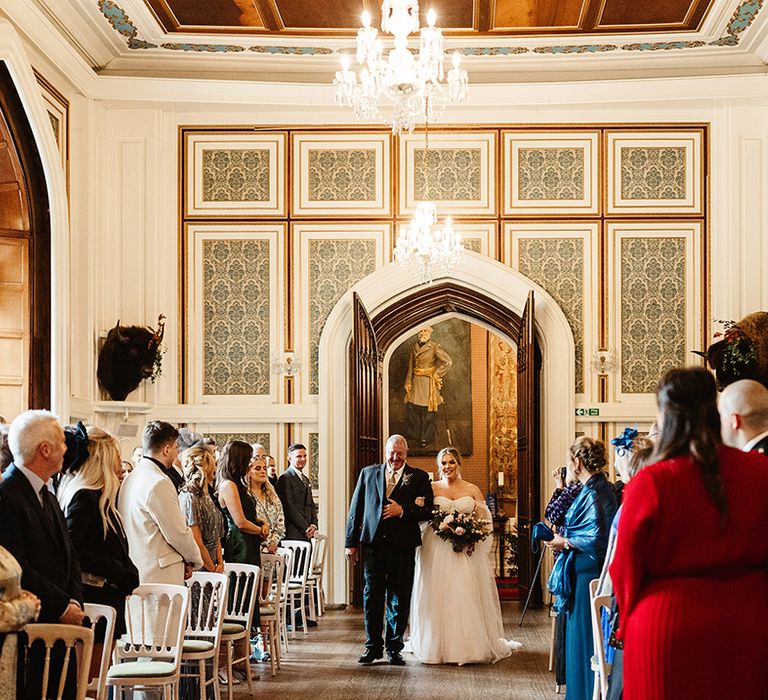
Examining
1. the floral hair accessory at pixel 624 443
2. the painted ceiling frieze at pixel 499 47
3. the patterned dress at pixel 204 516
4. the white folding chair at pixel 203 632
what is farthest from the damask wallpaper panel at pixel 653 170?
the white folding chair at pixel 203 632

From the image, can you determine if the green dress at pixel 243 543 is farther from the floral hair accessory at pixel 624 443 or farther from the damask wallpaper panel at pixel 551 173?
the damask wallpaper panel at pixel 551 173

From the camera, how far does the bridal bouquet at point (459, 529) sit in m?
9.34

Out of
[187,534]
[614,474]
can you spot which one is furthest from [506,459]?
[187,534]

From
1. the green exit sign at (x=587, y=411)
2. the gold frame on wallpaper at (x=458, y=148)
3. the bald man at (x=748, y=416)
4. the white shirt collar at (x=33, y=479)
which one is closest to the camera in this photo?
the bald man at (x=748, y=416)

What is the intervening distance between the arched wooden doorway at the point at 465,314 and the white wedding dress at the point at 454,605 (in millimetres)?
2745

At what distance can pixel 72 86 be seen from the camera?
12.1 metres

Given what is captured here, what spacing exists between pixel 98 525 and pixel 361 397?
7507 mm

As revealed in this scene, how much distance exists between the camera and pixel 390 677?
28.3 ft

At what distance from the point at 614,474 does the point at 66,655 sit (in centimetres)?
954

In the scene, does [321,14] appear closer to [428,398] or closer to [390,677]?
[390,677]

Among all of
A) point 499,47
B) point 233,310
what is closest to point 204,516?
point 233,310

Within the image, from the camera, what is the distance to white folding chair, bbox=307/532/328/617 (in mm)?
11422

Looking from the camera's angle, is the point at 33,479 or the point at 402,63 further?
the point at 402,63

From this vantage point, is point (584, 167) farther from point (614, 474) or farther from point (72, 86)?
point (72, 86)
